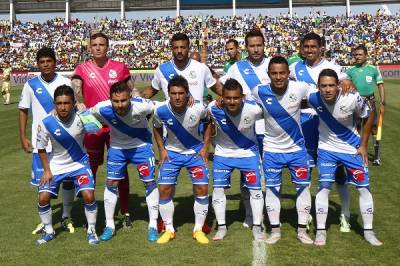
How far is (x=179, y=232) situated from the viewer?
664 cm

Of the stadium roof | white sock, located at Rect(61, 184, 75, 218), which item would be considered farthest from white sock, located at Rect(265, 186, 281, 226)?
the stadium roof

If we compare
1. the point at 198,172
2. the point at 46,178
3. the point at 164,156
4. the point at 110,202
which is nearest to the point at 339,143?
the point at 198,172

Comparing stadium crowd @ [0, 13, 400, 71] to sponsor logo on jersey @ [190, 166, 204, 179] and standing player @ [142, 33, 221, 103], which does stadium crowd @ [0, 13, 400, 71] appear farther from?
sponsor logo on jersey @ [190, 166, 204, 179]

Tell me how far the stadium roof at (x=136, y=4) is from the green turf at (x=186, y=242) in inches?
1934

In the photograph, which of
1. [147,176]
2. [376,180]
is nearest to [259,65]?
[147,176]

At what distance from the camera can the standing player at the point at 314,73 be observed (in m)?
6.59

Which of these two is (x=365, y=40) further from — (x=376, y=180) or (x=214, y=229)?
(x=214, y=229)

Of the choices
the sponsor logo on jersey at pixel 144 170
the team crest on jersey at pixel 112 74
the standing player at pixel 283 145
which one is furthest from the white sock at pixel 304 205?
the team crest on jersey at pixel 112 74

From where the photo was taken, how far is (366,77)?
10102 mm

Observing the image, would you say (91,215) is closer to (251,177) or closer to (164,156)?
(164,156)

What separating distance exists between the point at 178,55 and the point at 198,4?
2018 inches

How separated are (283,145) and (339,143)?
0.68 m

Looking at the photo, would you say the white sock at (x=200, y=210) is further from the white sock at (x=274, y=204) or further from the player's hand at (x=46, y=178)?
the player's hand at (x=46, y=178)

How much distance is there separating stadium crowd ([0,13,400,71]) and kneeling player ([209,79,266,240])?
39.0m
